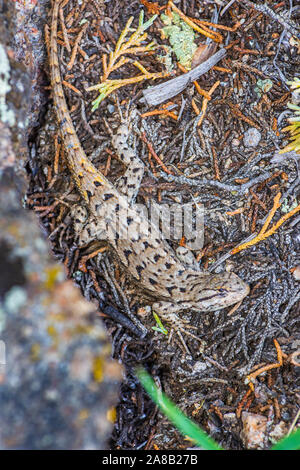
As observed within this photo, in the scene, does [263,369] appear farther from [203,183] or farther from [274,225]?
[203,183]

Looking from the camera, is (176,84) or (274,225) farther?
(176,84)

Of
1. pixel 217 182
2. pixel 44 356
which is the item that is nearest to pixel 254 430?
pixel 44 356

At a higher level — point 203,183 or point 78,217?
point 203,183

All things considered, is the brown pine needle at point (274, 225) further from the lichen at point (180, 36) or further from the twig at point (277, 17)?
→ the lichen at point (180, 36)

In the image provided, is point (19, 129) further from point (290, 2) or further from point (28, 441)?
point (290, 2)

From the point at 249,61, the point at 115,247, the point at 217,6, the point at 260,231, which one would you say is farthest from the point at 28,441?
the point at 217,6
